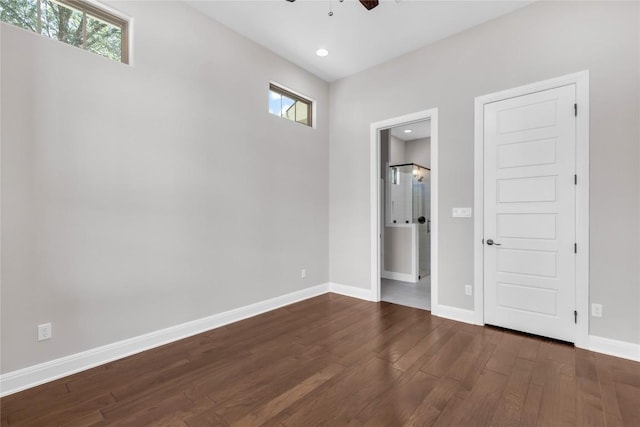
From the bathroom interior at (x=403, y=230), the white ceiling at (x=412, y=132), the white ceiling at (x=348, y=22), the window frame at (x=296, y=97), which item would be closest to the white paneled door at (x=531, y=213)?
the white ceiling at (x=348, y=22)

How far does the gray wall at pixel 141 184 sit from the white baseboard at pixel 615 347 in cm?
332

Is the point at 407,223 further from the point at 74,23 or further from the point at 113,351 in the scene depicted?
the point at 74,23

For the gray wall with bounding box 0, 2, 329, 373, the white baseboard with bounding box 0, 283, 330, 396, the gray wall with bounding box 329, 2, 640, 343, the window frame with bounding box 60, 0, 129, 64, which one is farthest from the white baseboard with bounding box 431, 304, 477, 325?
the window frame with bounding box 60, 0, 129, 64

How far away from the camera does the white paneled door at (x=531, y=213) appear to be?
9.05 ft

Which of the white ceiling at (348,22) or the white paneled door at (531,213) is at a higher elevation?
the white ceiling at (348,22)

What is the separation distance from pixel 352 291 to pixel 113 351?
3.03 meters

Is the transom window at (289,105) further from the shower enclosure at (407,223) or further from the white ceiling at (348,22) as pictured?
the shower enclosure at (407,223)

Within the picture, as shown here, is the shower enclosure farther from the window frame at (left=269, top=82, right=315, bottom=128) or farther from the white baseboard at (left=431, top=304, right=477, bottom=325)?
the window frame at (left=269, top=82, right=315, bottom=128)

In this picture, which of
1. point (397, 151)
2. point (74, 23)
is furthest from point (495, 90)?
point (397, 151)

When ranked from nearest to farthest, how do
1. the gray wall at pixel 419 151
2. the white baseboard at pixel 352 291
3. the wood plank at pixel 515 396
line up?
the wood plank at pixel 515 396
the white baseboard at pixel 352 291
the gray wall at pixel 419 151

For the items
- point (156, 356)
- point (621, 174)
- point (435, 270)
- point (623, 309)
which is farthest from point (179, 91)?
point (623, 309)

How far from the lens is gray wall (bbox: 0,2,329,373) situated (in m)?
2.10

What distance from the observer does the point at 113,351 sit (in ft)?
8.16

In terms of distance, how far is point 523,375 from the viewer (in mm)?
2232
